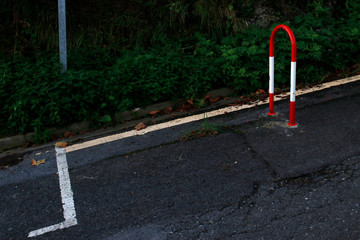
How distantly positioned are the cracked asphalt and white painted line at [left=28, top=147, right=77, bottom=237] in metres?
0.05

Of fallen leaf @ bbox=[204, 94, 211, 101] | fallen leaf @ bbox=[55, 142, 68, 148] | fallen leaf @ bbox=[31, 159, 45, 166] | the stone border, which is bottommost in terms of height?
fallen leaf @ bbox=[31, 159, 45, 166]

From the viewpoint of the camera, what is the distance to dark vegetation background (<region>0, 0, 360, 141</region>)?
205 inches

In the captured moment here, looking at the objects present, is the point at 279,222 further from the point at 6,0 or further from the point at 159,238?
the point at 6,0

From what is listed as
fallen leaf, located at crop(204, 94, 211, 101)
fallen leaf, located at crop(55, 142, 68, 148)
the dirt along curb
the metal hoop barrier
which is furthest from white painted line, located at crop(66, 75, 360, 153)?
the metal hoop barrier

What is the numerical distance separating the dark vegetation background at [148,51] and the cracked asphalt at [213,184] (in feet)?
2.70

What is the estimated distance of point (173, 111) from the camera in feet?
18.0

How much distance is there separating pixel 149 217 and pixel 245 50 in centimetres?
359

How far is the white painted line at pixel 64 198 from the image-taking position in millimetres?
3191

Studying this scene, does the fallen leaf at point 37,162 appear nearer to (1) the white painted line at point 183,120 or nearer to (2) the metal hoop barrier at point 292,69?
(1) the white painted line at point 183,120

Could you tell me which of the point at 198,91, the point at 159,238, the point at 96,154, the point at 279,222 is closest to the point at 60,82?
the point at 96,154

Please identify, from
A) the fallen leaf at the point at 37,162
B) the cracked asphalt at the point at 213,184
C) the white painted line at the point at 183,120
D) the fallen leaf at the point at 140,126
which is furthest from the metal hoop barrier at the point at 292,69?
the fallen leaf at the point at 37,162

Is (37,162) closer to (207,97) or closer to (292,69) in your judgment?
(207,97)

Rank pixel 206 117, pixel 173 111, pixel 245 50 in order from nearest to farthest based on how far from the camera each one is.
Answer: pixel 206 117
pixel 173 111
pixel 245 50

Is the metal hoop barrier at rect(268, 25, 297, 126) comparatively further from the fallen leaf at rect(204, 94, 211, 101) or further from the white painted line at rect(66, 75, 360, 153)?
the fallen leaf at rect(204, 94, 211, 101)
